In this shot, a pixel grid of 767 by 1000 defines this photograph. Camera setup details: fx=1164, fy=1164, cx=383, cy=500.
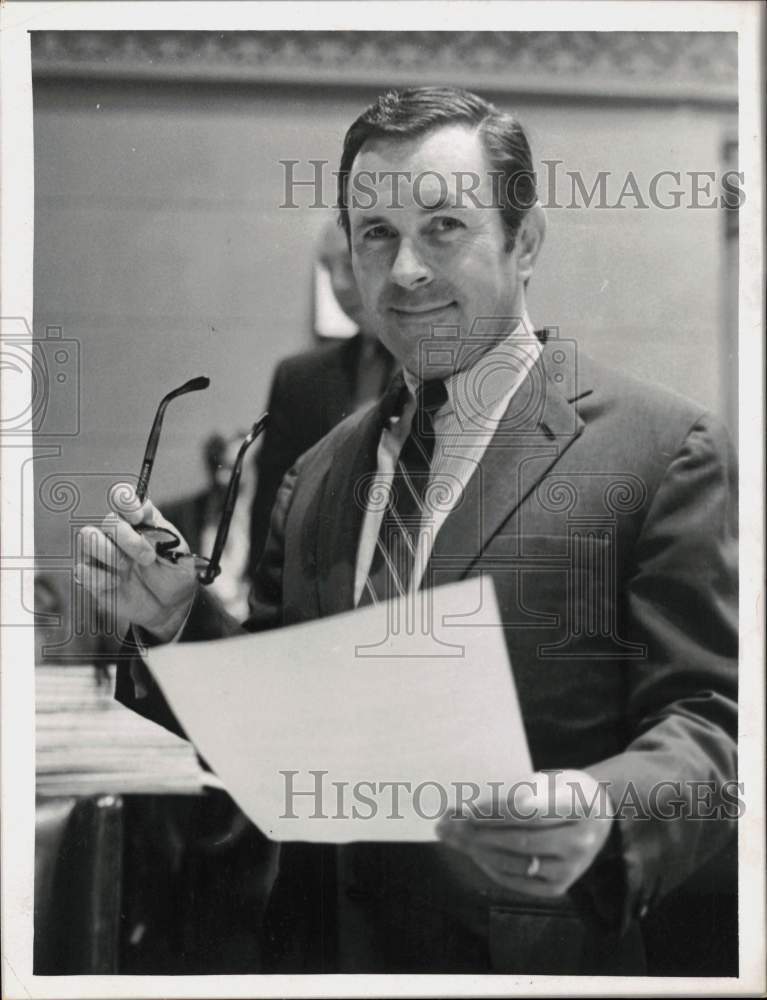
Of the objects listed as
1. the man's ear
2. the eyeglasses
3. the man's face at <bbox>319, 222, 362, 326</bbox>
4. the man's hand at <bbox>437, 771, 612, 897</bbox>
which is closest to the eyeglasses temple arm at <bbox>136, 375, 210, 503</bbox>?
the eyeglasses

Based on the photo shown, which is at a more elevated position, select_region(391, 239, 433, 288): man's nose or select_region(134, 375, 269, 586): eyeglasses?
select_region(391, 239, 433, 288): man's nose

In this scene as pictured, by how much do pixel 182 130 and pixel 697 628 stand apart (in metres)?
1.41

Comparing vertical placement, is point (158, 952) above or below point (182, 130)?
below

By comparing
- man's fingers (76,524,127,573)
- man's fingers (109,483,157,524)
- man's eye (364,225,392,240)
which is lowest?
man's fingers (76,524,127,573)

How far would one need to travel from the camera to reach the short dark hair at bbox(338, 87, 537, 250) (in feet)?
7.46

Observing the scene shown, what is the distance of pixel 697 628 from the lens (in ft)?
7.34

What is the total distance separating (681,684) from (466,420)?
0.65m

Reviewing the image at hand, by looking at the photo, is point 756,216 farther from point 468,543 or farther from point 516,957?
point 516,957

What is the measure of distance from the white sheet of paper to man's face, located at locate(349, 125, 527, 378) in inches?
18.9

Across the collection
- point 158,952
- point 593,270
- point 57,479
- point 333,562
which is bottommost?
point 158,952

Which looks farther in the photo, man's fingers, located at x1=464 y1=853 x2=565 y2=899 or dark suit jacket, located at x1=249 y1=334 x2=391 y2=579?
dark suit jacket, located at x1=249 y1=334 x2=391 y2=579

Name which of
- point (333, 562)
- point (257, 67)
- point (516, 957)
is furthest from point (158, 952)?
point (257, 67)

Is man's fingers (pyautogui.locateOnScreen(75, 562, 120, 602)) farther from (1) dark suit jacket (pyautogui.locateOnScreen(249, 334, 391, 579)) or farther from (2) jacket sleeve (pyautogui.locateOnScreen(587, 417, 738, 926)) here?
(2) jacket sleeve (pyautogui.locateOnScreen(587, 417, 738, 926))

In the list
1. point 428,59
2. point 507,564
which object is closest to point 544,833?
point 507,564
